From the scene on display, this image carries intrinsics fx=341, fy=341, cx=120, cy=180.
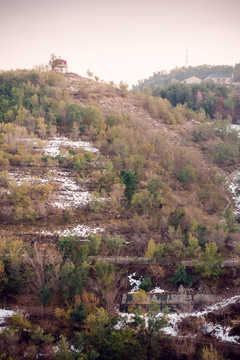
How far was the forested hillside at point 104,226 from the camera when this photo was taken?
10.7m

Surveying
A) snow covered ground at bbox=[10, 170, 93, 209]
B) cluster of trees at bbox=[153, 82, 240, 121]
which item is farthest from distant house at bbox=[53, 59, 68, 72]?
snow covered ground at bbox=[10, 170, 93, 209]

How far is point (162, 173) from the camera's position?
71.1 ft

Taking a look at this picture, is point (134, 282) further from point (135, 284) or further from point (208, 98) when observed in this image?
point (208, 98)

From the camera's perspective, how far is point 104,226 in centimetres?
1662

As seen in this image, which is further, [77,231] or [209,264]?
[77,231]

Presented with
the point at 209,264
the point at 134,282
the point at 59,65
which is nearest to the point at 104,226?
the point at 134,282

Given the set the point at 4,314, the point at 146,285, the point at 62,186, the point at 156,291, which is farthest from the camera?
the point at 62,186

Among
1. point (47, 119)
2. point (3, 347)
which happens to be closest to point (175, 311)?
point (3, 347)

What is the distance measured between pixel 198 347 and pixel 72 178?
12075 millimetres

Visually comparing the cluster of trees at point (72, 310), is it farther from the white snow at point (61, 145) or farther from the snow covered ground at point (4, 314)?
the white snow at point (61, 145)

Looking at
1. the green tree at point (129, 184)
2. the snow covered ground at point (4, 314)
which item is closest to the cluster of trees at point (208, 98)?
the green tree at point (129, 184)

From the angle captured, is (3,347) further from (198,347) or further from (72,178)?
(72,178)

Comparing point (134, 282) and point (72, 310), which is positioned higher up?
point (72, 310)

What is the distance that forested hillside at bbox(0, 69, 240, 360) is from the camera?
10672 millimetres
